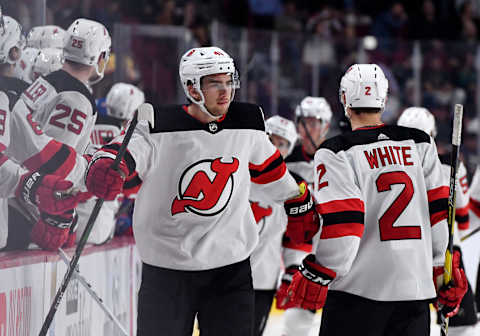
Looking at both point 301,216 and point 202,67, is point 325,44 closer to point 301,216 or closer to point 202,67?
point 301,216

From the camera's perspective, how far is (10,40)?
3.04 meters

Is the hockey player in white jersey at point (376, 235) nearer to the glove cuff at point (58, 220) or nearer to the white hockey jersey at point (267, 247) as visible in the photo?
the glove cuff at point (58, 220)

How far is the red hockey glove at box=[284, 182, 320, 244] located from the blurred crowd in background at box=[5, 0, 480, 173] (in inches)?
65.7

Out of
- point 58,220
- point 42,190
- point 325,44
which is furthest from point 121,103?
point 325,44

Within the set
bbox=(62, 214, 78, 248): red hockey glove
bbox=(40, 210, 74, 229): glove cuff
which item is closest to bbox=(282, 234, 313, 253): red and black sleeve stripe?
bbox=(62, 214, 78, 248): red hockey glove

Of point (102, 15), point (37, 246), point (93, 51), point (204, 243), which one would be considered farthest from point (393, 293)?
point (102, 15)

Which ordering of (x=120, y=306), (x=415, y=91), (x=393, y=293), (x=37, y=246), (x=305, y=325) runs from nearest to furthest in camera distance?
(x=393, y=293)
(x=37, y=246)
(x=120, y=306)
(x=305, y=325)
(x=415, y=91)

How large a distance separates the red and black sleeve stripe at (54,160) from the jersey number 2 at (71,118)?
9.2 inches

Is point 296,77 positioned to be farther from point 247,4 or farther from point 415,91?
point 247,4

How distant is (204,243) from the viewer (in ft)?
8.78

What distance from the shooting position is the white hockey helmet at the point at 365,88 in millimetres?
2775

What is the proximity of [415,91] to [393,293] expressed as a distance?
16.8 feet

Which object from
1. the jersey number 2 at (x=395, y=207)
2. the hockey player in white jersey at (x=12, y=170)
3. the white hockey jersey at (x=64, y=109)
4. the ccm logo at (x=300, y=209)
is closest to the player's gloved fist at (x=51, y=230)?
the hockey player in white jersey at (x=12, y=170)

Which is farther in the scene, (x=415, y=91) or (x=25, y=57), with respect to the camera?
(x=415, y=91)
